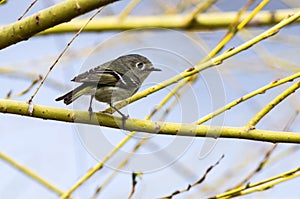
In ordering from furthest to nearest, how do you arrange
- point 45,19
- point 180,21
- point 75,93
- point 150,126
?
point 180,21 → point 75,93 → point 150,126 → point 45,19

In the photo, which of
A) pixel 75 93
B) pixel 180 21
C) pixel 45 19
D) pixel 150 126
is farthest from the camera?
pixel 180 21

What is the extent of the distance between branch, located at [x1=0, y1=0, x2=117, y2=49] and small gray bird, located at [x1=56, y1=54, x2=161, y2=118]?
317 mm

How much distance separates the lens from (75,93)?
1.39 meters

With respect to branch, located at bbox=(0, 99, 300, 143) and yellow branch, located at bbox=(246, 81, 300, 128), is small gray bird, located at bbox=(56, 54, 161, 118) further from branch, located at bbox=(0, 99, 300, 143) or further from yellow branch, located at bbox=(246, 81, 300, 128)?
yellow branch, located at bbox=(246, 81, 300, 128)

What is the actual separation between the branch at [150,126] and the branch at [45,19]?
17 centimetres

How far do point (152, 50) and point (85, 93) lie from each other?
1.08 ft

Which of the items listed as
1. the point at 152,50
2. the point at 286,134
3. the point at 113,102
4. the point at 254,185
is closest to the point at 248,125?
the point at 286,134

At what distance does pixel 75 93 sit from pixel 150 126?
0.23 meters

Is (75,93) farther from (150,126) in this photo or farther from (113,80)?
(150,126)

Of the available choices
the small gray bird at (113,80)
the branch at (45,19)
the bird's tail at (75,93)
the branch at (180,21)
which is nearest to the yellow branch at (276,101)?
the small gray bird at (113,80)

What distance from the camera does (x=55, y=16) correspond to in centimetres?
101

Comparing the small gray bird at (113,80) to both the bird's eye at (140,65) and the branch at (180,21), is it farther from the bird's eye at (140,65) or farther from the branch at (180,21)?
the branch at (180,21)

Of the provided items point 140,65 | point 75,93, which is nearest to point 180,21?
point 140,65

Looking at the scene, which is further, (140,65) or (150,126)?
(140,65)
